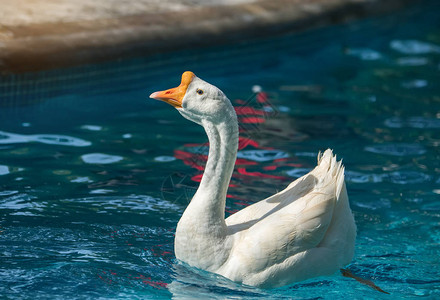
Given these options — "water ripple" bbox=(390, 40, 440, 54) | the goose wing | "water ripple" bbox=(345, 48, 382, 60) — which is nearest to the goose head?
the goose wing

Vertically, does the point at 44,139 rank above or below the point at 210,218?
above

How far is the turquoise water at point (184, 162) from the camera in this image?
4.22 m

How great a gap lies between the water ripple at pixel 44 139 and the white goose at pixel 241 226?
251cm

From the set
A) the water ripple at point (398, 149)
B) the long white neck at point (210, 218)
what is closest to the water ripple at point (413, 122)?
the water ripple at point (398, 149)

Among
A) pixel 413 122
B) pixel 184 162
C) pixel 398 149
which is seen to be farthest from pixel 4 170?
pixel 413 122

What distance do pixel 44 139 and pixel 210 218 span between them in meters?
2.83

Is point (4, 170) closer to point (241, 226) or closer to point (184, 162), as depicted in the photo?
point (184, 162)

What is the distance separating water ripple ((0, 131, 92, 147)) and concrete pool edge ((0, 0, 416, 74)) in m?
1.19

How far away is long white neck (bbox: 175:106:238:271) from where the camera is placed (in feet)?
13.2

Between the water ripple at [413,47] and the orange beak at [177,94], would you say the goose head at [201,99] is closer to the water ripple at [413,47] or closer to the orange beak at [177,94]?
the orange beak at [177,94]

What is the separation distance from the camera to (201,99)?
392 cm

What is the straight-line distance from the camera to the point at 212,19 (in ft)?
31.4

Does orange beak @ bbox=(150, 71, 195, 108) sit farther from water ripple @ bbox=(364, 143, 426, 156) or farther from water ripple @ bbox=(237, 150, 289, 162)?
water ripple @ bbox=(364, 143, 426, 156)

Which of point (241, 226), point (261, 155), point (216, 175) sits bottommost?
point (241, 226)
